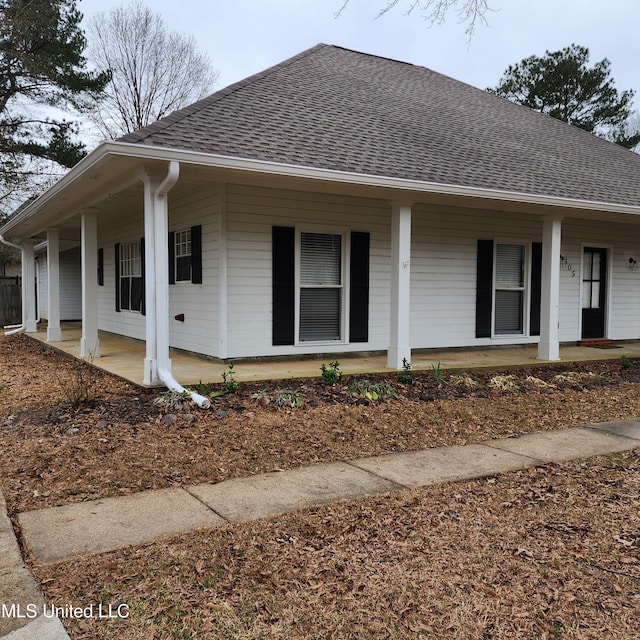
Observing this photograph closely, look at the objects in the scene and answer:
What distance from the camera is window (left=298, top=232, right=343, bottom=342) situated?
Result: 29.2ft

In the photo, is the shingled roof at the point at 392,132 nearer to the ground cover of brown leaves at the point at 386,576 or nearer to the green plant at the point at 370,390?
the green plant at the point at 370,390

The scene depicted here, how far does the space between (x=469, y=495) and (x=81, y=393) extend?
4.01 meters

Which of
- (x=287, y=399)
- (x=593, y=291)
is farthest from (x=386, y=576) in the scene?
(x=593, y=291)

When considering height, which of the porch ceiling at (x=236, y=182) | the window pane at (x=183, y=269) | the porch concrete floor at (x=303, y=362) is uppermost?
the porch ceiling at (x=236, y=182)

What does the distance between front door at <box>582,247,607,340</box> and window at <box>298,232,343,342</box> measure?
5.65m

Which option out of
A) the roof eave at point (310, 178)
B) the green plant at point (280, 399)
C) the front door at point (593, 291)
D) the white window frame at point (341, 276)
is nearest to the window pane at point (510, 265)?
the roof eave at point (310, 178)

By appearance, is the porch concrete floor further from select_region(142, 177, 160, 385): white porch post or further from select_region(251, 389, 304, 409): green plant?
select_region(251, 389, 304, 409): green plant

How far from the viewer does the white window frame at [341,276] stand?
8758 millimetres

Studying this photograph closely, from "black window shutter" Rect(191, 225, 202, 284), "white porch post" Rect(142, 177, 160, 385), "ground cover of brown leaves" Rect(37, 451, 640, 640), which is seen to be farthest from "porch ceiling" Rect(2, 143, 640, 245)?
"ground cover of brown leaves" Rect(37, 451, 640, 640)

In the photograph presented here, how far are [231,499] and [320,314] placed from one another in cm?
538

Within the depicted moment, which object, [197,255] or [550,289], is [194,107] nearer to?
[197,255]

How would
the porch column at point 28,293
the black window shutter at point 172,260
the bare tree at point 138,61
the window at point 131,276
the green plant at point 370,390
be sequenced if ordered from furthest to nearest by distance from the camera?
the bare tree at point 138,61 < the porch column at point 28,293 < the window at point 131,276 < the black window shutter at point 172,260 < the green plant at point 370,390

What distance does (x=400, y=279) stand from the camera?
812 cm

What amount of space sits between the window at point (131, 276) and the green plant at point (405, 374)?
5646 millimetres
